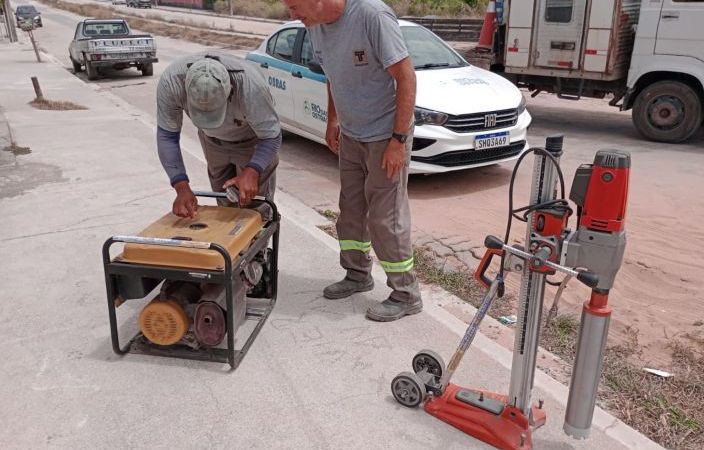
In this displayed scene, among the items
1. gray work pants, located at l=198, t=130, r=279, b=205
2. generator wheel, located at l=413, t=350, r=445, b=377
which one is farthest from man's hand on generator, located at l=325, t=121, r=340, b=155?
generator wheel, located at l=413, t=350, r=445, b=377

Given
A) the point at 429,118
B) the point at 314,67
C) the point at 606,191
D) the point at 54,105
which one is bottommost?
the point at 54,105

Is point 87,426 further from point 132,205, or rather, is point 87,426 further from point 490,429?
point 132,205

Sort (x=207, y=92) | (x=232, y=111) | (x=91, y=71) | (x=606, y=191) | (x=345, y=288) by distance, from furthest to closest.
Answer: (x=91, y=71) < (x=345, y=288) < (x=232, y=111) < (x=207, y=92) < (x=606, y=191)

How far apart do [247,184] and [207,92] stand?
0.54 m

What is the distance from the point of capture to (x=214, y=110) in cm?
291

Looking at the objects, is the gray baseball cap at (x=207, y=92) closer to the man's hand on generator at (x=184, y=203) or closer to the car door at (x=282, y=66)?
the man's hand on generator at (x=184, y=203)

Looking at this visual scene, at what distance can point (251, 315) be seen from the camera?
351cm

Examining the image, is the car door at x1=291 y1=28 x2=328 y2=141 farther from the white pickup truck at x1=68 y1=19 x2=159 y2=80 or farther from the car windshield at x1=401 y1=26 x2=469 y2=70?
the white pickup truck at x1=68 y1=19 x2=159 y2=80

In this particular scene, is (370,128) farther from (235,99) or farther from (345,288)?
(345,288)

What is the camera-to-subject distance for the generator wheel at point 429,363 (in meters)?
2.72

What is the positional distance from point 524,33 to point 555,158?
7.93 m

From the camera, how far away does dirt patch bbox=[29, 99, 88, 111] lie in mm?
10594

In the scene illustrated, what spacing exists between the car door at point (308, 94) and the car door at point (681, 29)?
15.7 ft

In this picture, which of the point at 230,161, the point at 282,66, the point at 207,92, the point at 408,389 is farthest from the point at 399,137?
the point at 282,66
